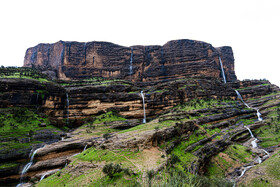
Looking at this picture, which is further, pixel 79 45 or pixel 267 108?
pixel 79 45

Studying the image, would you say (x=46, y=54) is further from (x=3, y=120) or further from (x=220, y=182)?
(x=220, y=182)

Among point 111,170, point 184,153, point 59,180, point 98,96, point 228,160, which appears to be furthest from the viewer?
point 98,96

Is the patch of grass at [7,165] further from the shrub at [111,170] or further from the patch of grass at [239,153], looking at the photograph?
the patch of grass at [239,153]

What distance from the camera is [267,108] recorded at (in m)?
50.0

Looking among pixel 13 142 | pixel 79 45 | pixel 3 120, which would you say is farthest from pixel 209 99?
pixel 79 45

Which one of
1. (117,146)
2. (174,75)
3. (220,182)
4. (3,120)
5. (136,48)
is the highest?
(136,48)

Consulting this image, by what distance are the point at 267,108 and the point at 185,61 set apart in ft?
130

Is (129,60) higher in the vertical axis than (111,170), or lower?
higher

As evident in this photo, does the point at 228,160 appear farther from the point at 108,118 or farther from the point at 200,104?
the point at 108,118

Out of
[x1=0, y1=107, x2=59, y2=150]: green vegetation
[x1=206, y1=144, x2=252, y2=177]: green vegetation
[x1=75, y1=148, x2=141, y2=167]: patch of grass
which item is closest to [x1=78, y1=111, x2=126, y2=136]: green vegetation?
[x1=0, y1=107, x2=59, y2=150]: green vegetation

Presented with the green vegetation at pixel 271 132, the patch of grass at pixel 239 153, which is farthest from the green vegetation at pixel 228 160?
the green vegetation at pixel 271 132

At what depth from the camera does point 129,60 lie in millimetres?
80250

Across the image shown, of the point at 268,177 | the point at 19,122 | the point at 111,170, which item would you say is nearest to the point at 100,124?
the point at 19,122

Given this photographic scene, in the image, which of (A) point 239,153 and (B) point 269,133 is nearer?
(A) point 239,153
